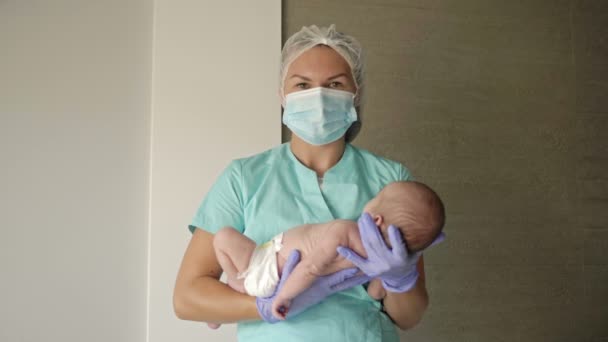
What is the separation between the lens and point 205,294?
53.9 inches

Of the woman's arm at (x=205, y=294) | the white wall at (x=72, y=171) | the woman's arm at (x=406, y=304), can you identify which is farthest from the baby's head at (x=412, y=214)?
the white wall at (x=72, y=171)

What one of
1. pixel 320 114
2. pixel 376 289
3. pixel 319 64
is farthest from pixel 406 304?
pixel 319 64

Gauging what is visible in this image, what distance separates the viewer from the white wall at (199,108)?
6.91 ft

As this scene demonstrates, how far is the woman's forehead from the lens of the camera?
1.53m

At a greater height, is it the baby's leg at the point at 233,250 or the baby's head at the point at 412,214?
the baby's head at the point at 412,214

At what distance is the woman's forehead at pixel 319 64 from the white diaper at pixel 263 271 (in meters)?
0.47

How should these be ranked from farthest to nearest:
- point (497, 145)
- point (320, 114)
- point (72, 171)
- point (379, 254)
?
point (497, 145), point (72, 171), point (320, 114), point (379, 254)

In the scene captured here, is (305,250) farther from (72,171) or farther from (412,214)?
(72,171)

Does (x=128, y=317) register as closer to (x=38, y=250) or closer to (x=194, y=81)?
(x=38, y=250)

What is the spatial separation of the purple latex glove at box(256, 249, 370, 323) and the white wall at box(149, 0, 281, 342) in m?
0.91

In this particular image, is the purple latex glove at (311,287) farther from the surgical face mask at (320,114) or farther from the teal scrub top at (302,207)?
the surgical face mask at (320,114)

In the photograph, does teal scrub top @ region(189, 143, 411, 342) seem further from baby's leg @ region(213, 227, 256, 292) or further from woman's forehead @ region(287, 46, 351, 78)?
woman's forehead @ region(287, 46, 351, 78)

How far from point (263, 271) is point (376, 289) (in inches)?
11.1

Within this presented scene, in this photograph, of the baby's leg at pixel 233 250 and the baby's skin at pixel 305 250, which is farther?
the baby's leg at pixel 233 250
